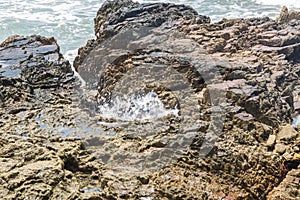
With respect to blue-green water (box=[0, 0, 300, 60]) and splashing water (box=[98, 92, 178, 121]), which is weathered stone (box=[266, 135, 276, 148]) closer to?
splashing water (box=[98, 92, 178, 121])

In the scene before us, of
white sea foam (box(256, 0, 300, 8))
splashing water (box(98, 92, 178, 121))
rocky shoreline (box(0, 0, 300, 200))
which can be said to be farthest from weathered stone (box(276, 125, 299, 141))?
white sea foam (box(256, 0, 300, 8))

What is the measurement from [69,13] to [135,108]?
17471 mm

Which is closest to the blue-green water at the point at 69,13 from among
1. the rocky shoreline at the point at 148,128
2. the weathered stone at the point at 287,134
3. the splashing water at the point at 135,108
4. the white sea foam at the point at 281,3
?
the white sea foam at the point at 281,3

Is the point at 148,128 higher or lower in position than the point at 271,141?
higher

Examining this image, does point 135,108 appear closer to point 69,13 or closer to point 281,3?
point 69,13

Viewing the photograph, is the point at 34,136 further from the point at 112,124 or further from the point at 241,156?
the point at 241,156

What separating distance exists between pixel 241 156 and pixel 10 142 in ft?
7.50

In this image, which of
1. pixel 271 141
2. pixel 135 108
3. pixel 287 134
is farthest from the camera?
pixel 135 108

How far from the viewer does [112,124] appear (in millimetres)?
4230

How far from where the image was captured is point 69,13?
21328mm

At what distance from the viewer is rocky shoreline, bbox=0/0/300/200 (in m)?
3.35

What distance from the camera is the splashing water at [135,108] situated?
4835 mm

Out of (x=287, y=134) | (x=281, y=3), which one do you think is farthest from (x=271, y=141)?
(x=281, y=3)

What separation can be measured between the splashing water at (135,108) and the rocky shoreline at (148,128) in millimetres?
107
